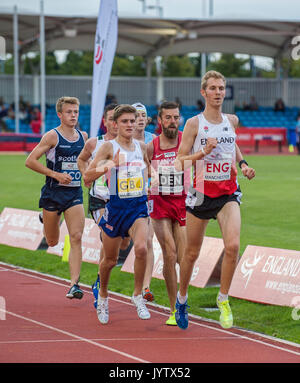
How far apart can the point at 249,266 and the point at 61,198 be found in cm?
236

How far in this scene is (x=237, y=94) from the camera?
2170 inches

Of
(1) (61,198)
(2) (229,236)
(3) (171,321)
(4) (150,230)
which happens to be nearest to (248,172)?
(2) (229,236)

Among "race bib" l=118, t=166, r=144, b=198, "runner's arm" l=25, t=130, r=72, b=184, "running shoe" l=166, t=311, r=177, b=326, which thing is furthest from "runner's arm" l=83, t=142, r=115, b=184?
"running shoe" l=166, t=311, r=177, b=326

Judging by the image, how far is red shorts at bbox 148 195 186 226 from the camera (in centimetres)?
838

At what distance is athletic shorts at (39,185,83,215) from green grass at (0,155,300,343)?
1.36m

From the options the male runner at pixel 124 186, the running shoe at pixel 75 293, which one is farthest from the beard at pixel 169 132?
the running shoe at pixel 75 293

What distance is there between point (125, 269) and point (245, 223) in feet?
14.6

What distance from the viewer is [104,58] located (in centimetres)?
1307

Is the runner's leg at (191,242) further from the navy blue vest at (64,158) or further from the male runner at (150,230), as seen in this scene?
the navy blue vest at (64,158)

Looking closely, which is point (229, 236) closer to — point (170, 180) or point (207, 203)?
point (207, 203)

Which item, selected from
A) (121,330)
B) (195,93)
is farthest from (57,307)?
(195,93)

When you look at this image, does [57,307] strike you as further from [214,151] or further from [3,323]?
[214,151]

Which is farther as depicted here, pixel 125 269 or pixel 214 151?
pixel 125 269

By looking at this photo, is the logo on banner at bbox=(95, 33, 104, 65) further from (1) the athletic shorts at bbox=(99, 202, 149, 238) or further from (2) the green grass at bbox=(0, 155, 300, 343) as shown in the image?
(1) the athletic shorts at bbox=(99, 202, 149, 238)
